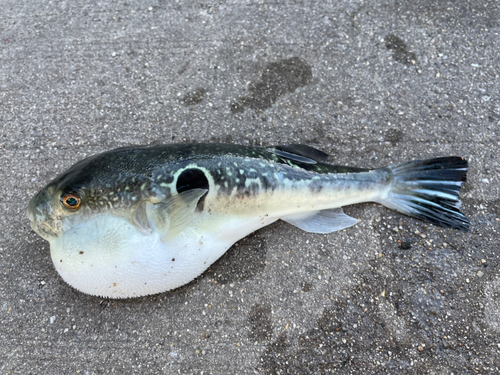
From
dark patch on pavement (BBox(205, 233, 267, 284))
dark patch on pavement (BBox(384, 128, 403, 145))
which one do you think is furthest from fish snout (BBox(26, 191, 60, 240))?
dark patch on pavement (BBox(384, 128, 403, 145))

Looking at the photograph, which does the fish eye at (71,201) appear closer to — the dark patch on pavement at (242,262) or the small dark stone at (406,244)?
the dark patch on pavement at (242,262)

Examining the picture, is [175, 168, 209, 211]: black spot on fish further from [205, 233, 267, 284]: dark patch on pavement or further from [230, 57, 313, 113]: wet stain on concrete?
[230, 57, 313, 113]: wet stain on concrete

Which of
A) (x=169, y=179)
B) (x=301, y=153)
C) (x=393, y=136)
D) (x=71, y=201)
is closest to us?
(x=71, y=201)

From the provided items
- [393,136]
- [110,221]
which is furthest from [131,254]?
[393,136]

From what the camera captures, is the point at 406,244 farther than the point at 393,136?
No

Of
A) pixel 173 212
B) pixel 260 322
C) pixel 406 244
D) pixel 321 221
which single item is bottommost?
pixel 260 322

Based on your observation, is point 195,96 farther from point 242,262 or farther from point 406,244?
point 406,244

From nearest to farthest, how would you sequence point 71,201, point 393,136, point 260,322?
point 71,201, point 260,322, point 393,136

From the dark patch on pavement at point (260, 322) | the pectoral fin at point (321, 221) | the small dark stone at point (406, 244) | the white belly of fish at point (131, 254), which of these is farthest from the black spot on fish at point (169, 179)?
the small dark stone at point (406, 244)

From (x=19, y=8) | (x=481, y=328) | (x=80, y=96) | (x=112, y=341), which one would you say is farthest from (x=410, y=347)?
(x=19, y=8)
